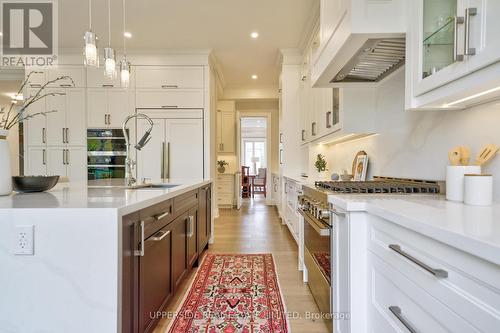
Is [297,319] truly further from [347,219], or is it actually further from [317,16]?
[317,16]

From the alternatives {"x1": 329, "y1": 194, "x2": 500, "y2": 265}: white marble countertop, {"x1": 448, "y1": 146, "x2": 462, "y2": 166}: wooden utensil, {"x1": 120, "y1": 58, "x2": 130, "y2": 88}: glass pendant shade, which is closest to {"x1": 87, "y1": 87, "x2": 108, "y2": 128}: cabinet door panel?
{"x1": 120, "y1": 58, "x2": 130, "y2": 88}: glass pendant shade

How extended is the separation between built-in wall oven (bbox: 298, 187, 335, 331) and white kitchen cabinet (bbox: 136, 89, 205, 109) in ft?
9.95

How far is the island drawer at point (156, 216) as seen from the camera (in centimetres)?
136

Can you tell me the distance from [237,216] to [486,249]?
5089 millimetres

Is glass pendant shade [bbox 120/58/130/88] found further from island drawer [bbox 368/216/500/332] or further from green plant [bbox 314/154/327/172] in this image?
island drawer [bbox 368/216/500/332]

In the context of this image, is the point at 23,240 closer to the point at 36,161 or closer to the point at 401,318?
the point at 401,318

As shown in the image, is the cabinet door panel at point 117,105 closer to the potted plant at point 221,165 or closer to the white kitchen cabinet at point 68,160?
the white kitchen cabinet at point 68,160

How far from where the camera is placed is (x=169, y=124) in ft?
14.9

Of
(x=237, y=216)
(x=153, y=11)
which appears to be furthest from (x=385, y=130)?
(x=237, y=216)

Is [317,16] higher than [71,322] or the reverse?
higher

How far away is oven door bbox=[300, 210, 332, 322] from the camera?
1580 mm

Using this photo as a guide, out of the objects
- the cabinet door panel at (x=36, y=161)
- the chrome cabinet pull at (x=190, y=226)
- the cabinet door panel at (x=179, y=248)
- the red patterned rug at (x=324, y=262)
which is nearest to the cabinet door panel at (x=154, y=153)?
the cabinet door panel at (x=36, y=161)

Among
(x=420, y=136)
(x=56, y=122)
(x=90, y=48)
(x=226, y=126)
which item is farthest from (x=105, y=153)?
(x=420, y=136)

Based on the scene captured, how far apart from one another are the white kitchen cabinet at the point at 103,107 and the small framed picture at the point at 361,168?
12.2ft
